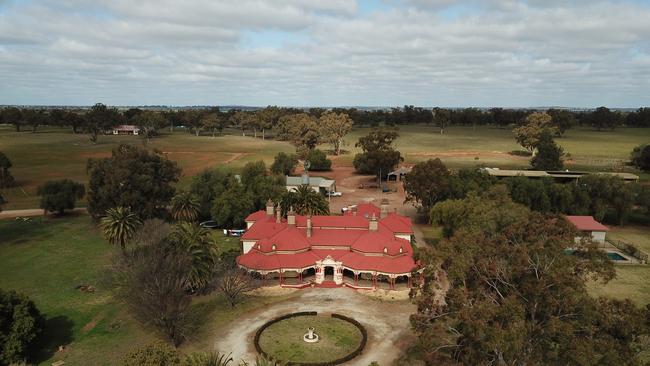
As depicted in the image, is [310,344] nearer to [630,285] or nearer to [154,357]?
[154,357]

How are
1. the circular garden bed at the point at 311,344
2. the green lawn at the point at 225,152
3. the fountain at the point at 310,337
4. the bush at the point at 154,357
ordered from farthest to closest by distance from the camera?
the green lawn at the point at 225,152 → the fountain at the point at 310,337 → the circular garden bed at the point at 311,344 → the bush at the point at 154,357

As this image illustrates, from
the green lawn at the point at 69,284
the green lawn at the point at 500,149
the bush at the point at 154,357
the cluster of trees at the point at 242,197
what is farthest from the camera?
the green lawn at the point at 500,149

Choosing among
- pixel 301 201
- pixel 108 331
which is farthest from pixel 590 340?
pixel 301 201

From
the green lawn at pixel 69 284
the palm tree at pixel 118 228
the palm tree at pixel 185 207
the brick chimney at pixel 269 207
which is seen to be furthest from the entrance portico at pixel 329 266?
the palm tree at pixel 185 207

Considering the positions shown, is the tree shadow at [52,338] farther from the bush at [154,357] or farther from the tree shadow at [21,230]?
the tree shadow at [21,230]

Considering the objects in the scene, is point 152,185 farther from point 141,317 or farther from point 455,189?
point 455,189

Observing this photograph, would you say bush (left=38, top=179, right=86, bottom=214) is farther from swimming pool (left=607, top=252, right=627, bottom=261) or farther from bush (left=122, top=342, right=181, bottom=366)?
swimming pool (left=607, top=252, right=627, bottom=261)
